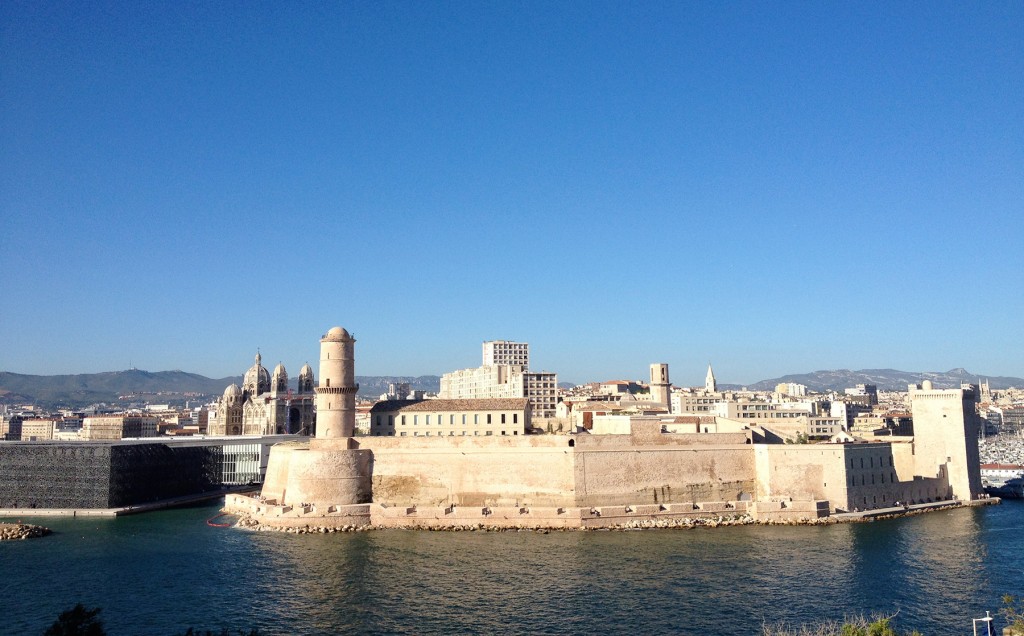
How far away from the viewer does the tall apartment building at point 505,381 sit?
316ft

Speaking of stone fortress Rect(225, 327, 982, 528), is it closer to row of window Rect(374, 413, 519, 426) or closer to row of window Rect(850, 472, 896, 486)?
row of window Rect(850, 472, 896, 486)

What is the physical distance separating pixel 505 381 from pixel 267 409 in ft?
116

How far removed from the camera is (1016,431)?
126 meters

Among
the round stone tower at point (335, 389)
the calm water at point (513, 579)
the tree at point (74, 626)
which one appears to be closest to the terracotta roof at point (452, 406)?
the round stone tower at point (335, 389)

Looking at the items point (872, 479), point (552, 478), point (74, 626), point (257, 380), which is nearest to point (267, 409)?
point (257, 380)

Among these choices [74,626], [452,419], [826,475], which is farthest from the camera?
[452,419]

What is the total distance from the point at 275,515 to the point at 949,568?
30920 mm

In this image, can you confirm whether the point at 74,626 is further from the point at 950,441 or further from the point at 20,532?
the point at 950,441

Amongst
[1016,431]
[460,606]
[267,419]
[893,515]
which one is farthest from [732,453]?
[1016,431]

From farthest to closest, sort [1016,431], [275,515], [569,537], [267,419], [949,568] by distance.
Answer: [1016,431], [267,419], [275,515], [569,537], [949,568]

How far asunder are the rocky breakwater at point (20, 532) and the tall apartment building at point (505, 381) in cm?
5504

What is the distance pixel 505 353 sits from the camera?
147 meters

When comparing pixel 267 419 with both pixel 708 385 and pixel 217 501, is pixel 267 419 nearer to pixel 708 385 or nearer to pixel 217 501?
pixel 217 501

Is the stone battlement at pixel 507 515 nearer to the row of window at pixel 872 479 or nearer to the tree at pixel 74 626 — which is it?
the row of window at pixel 872 479
